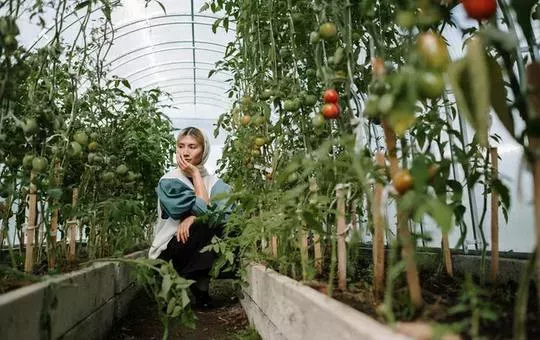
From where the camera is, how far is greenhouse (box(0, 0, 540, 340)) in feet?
2.30

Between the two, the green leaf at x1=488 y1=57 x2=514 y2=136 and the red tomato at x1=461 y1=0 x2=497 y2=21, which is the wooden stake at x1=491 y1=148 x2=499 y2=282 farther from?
the red tomato at x1=461 y1=0 x2=497 y2=21

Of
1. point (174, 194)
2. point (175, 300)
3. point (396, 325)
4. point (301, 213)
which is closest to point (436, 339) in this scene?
point (396, 325)

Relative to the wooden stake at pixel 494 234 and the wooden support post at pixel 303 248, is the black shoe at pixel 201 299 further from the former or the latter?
the wooden stake at pixel 494 234

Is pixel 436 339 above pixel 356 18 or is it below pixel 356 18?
below

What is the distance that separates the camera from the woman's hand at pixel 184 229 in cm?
254

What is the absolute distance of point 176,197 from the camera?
2.56 meters

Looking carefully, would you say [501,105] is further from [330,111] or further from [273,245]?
[273,245]

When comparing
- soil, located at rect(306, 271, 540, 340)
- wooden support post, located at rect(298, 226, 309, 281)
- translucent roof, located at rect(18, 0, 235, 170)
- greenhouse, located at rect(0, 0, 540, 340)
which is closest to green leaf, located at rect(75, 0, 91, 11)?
greenhouse, located at rect(0, 0, 540, 340)

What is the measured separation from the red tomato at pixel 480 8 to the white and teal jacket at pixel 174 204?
1896 millimetres

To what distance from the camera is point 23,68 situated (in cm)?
121

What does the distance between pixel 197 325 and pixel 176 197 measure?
68 centimetres

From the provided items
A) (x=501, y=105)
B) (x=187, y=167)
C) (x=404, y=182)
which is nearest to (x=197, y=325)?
(x=187, y=167)

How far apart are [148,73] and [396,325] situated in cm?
799

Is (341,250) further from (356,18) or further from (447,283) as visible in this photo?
(356,18)
